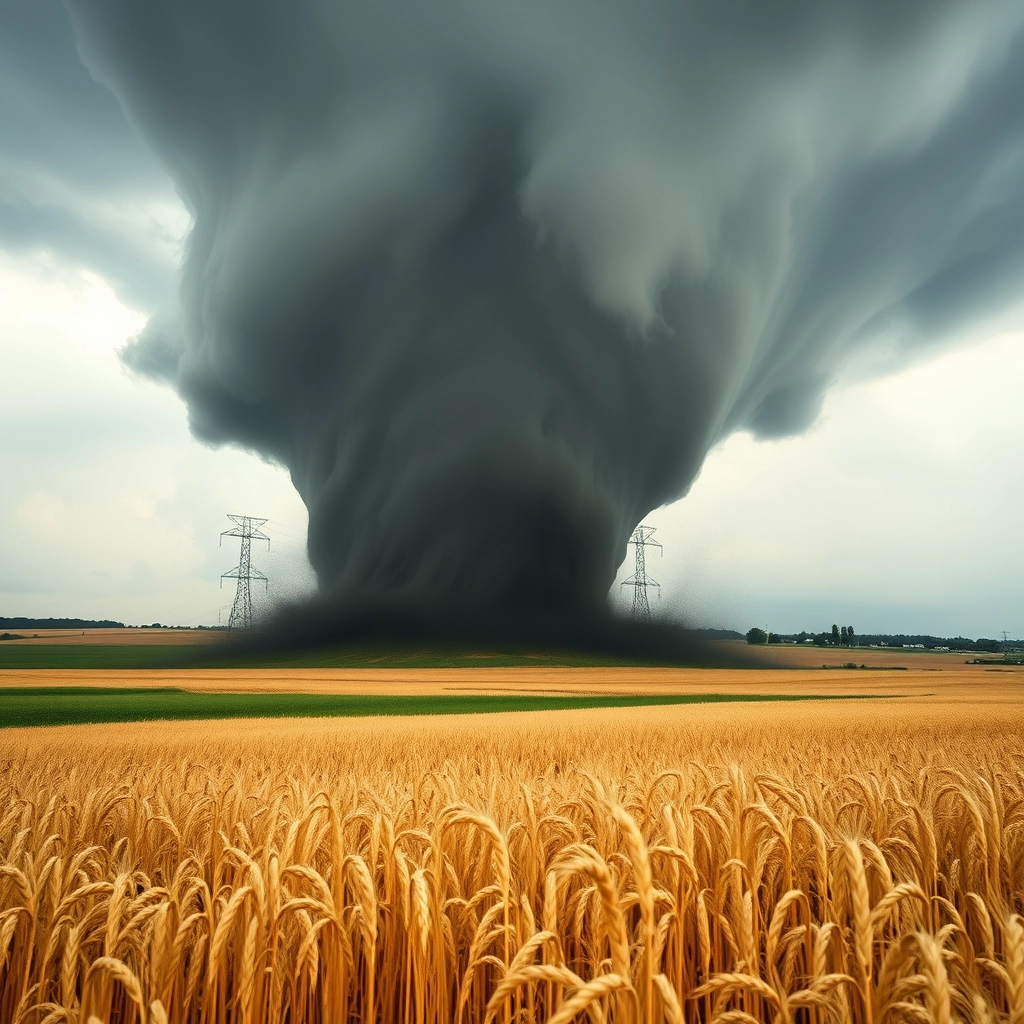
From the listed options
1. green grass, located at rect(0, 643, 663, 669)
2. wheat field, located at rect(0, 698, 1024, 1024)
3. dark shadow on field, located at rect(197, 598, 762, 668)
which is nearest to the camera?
wheat field, located at rect(0, 698, 1024, 1024)

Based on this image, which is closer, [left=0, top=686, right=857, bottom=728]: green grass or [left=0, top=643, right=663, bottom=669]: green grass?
[left=0, top=686, right=857, bottom=728]: green grass

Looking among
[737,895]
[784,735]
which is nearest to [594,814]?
[737,895]

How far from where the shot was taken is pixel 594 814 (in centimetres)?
427

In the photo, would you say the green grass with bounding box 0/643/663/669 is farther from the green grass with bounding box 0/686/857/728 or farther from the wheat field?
the wheat field

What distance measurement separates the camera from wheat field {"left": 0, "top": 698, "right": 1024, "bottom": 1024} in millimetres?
2141

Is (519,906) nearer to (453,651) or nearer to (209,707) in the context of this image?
(209,707)

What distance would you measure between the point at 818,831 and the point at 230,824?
3.94 m

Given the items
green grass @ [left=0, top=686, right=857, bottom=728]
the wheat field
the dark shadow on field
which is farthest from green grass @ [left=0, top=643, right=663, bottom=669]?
the wheat field

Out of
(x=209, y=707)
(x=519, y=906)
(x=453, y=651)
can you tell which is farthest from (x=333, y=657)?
(x=519, y=906)

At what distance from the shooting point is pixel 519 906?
9.89ft

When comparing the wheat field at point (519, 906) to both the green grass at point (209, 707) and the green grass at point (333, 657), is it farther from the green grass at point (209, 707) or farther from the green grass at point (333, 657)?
the green grass at point (333, 657)

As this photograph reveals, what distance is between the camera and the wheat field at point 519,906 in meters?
2.14

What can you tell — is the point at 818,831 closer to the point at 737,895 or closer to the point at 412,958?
the point at 737,895

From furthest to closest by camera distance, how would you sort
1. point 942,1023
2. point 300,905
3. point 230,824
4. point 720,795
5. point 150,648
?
1. point 150,648
2. point 720,795
3. point 230,824
4. point 300,905
5. point 942,1023
